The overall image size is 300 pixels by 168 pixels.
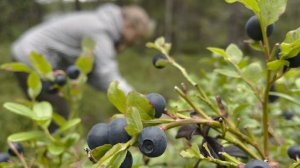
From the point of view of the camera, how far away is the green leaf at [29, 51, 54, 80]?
0.99m

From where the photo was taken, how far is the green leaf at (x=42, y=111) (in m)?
0.83

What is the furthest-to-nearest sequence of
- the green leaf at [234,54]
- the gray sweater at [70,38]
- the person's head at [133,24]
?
the person's head at [133,24], the gray sweater at [70,38], the green leaf at [234,54]

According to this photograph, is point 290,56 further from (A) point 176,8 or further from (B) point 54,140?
(A) point 176,8

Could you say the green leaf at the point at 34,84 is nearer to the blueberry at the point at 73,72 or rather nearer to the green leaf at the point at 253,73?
the blueberry at the point at 73,72

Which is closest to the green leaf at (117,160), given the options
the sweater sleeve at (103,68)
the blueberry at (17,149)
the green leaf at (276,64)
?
the green leaf at (276,64)

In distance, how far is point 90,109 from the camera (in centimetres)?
666

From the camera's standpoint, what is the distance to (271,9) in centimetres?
59

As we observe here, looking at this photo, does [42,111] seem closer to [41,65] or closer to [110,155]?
[41,65]

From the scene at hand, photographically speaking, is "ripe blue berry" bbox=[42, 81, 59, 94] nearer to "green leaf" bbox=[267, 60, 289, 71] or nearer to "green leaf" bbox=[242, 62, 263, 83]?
"green leaf" bbox=[242, 62, 263, 83]

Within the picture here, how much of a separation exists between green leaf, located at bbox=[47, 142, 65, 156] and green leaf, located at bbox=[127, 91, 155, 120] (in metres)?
0.34

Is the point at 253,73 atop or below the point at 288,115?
atop

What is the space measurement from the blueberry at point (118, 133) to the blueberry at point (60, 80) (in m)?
0.59

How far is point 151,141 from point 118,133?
40 millimetres

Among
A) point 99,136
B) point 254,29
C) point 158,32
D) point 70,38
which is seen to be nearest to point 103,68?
point 70,38
